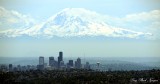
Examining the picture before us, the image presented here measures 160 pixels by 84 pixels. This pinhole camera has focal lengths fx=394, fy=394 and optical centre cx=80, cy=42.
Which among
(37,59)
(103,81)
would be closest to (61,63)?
(37,59)

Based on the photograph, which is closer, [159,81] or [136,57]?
[159,81]

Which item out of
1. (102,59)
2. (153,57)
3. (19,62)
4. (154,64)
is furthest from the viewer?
(102,59)

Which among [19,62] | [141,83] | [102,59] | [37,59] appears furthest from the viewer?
[102,59]

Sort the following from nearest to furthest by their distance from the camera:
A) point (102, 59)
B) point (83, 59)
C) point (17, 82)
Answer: point (17, 82) < point (83, 59) < point (102, 59)

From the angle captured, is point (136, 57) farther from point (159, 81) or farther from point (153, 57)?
point (159, 81)

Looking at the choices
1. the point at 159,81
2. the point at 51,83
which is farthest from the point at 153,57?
the point at 51,83

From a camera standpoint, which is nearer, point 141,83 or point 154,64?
point 141,83

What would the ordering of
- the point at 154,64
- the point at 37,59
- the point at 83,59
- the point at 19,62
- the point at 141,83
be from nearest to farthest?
the point at 141,83, the point at 154,64, the point at 19,62, the point at 37,59, the point at 83,59

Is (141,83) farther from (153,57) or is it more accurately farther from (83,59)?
(83,59)

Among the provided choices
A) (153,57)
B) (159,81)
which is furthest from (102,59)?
(159,81)
